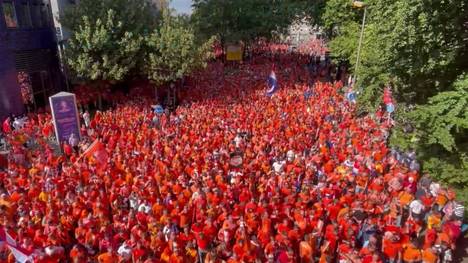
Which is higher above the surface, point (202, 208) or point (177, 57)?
point (177, 57)

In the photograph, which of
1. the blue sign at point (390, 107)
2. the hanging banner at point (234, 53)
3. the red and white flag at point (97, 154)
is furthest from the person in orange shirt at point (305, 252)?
the hanging banner at point (234, 53)

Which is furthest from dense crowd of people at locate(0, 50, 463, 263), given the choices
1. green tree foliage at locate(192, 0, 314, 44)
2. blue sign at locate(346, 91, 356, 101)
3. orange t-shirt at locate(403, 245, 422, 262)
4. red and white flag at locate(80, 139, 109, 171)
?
green tree foliage at locate(192, 0, 314, 44)

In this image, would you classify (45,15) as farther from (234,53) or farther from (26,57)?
(234,53)

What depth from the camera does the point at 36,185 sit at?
34.9 ft

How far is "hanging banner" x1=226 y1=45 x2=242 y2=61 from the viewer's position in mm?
38247

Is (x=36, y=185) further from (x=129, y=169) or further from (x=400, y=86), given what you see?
(x=400, y=86)

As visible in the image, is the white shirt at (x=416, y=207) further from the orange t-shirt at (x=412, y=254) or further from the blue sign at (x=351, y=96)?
the blue sign at (x=351, y=96)

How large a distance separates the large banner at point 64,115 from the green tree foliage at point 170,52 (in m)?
7.99

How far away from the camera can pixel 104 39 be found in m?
22.1

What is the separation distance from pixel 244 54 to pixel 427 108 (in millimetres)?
30990

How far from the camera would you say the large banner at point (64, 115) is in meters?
15.2

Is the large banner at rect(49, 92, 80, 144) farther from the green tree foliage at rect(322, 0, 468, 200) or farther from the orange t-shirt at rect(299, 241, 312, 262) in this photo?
the green tree foliage at rect(322, 0, 468, 200)

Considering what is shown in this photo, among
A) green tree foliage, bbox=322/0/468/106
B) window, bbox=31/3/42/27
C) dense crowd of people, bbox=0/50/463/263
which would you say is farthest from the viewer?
window, bbox=31/3/42/27

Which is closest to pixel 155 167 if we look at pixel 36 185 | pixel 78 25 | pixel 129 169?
pixel 129 169
